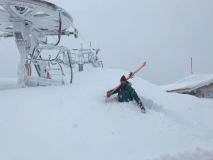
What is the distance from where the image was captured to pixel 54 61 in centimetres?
A: 1429

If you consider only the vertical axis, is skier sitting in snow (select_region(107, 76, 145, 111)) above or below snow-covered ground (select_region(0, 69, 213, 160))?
above

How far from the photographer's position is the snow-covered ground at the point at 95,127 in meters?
8.69

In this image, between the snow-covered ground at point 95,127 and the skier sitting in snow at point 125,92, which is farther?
the skier sitting in snow at point 125,92

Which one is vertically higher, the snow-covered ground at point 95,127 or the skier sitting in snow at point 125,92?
the skier sitting in snow at point 125,92

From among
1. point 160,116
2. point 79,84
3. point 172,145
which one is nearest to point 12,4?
point 79,84

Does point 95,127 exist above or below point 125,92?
below

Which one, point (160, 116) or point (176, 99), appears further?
point (176, 99)

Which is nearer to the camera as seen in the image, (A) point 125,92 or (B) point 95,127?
(B) point 95,127

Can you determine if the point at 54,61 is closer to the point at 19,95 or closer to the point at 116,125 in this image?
the point at 19,95

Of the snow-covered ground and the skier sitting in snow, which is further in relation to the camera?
the skier sitting in snow

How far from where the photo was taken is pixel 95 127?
9.97 metres

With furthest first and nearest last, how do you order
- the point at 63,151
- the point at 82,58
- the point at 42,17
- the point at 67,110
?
the point at 82,58
the point at 42,17
the point at 67,110
the point at 63,151

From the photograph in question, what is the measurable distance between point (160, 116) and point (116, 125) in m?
1.75

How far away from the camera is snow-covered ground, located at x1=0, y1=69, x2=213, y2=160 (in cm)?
869
